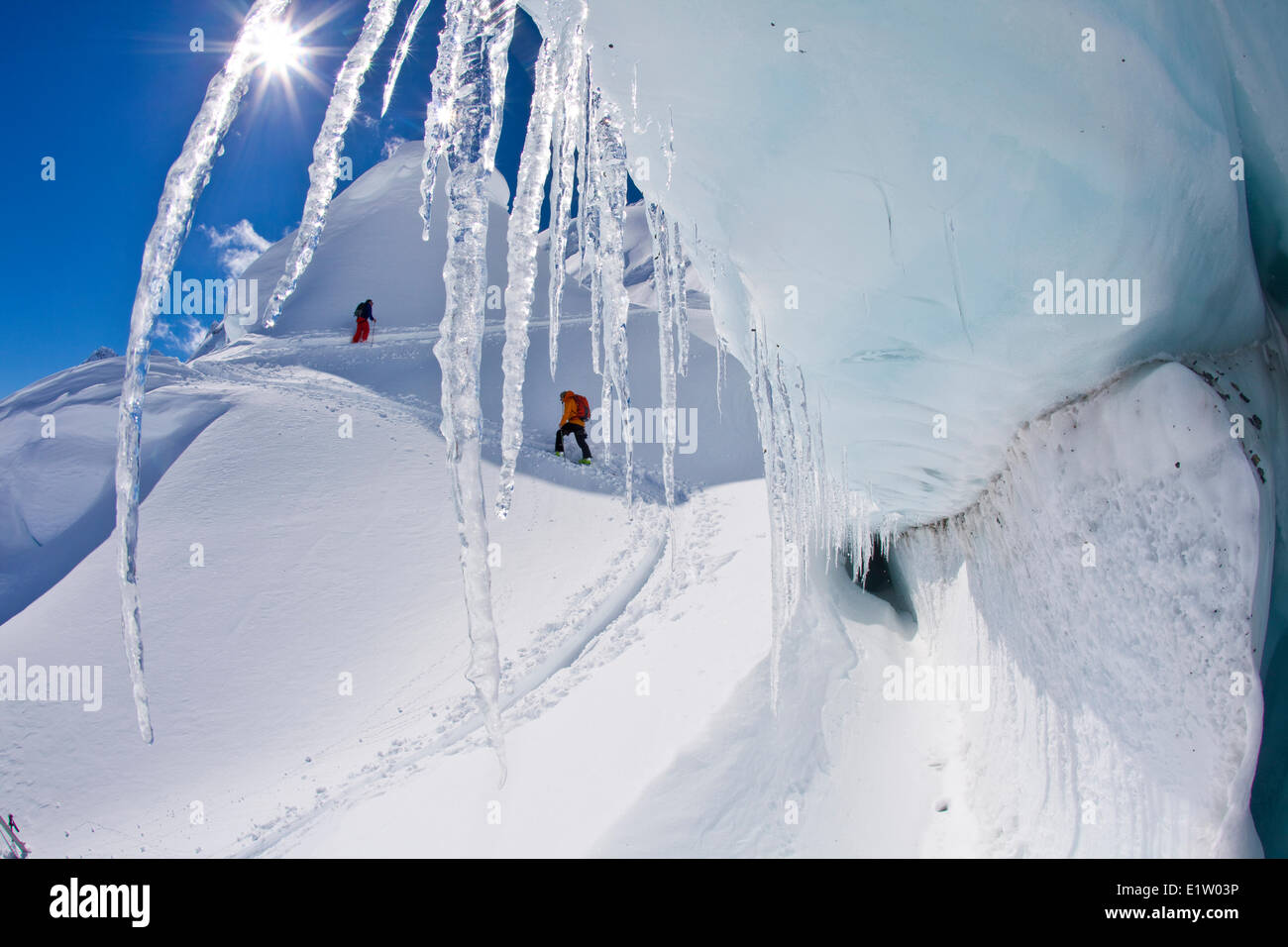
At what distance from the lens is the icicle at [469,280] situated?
178cm

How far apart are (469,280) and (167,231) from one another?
0.86m

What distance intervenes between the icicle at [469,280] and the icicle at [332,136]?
232 millimetres

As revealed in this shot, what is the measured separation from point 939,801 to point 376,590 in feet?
16.0

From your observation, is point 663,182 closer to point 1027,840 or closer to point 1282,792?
point 1282,792

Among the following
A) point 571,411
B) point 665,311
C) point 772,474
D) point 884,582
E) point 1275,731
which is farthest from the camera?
point 571,411

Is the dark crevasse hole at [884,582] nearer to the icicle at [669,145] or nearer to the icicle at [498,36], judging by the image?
the icicle at [669,145]

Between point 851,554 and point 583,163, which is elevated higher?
point 583,163

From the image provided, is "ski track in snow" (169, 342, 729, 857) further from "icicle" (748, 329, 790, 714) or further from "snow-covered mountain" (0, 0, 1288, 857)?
"icicle" (748, 329, 790, 714)

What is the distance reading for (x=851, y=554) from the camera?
659 cm

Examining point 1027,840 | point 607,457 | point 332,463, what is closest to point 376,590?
point 332,463

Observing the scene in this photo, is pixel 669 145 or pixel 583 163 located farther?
pixel 583 163

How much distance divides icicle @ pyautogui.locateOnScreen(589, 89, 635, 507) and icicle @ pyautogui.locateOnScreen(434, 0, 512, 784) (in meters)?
0.44

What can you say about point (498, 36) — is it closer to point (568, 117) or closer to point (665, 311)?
point (568, 117)

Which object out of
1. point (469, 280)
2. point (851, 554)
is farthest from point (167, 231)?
point (851, 554)
